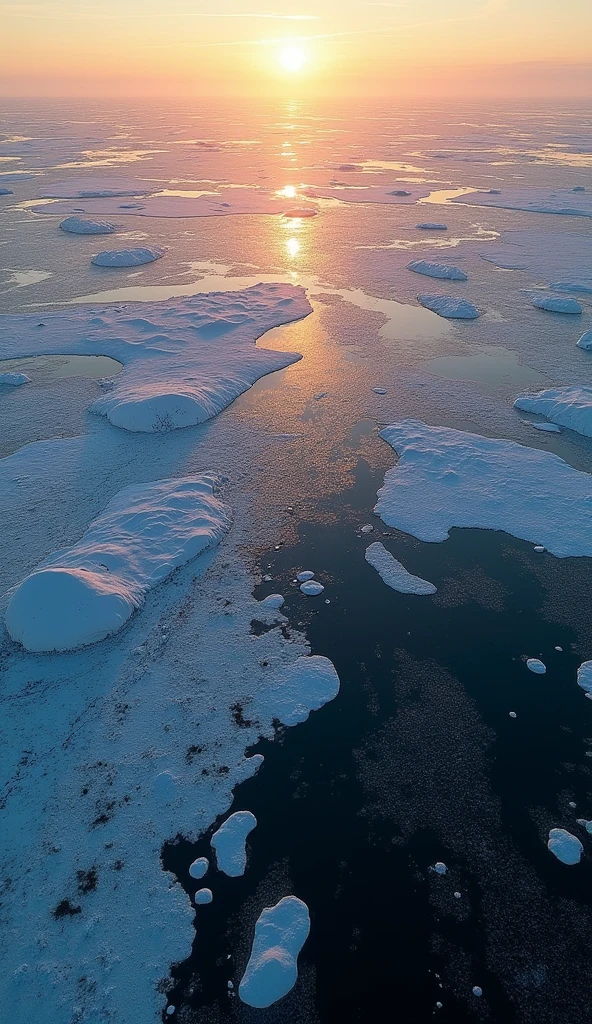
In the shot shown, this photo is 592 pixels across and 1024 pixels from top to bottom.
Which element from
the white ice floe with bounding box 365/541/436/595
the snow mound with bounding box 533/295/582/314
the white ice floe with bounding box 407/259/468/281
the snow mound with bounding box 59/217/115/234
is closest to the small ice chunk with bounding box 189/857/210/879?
the white ice floe with bounding box 365/541/436/595

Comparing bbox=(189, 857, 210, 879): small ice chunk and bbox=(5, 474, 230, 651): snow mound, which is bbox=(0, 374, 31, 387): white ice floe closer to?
bbox=(5, 474, 230, 651): snow mound

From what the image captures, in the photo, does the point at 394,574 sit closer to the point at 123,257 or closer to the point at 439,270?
the point at 439,270

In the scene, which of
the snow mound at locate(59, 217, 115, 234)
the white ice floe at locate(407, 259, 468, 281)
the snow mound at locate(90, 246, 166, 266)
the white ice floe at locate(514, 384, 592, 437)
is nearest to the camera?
the white ice floe at locate(514, 384, 592, 437)

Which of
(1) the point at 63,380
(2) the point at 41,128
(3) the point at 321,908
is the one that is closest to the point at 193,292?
(1) the point at 63,380

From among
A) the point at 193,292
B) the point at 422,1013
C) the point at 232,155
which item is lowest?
the point at 422,1013

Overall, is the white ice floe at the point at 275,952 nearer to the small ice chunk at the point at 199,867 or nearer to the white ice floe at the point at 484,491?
the small ice chunk at the point at 199,867

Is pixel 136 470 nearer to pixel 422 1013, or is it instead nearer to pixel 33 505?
pixel 33 505
